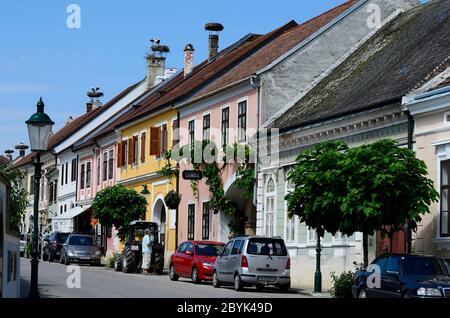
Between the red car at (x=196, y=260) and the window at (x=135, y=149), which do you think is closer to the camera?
the red car at (x=196, y=260)

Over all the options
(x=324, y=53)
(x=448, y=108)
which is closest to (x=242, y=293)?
(x=448, y=108)

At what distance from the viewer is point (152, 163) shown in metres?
50.4

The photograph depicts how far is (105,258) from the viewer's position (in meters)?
56.3

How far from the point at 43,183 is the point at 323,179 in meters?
59.5

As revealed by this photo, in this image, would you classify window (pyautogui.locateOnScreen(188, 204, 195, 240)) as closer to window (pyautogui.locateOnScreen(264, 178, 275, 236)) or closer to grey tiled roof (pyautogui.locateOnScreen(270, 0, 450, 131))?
window (pyautogui.locateOnScreen(264, 178, 275, 236))

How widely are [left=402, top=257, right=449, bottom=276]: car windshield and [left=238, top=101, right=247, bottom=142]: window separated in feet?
59.6

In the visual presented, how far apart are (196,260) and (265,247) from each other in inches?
179

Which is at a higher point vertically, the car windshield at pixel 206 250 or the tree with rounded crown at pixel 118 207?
the tree with rounded crown at pixel 118 207

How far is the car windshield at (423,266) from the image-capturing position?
20697 millimetres

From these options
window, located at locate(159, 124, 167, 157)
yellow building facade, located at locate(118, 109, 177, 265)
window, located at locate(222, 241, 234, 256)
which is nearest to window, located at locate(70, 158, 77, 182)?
yellow building facade, located at locate(118, 109, 177, 265)

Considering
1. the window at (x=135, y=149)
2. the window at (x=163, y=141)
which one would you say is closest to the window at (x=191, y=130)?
the window at (x=163, y=141)

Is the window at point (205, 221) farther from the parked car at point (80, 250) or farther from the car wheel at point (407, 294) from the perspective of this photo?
the car wheel at point (407, 294)

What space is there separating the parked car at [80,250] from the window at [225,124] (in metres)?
10.9

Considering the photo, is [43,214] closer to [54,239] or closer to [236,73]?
[54,239]
